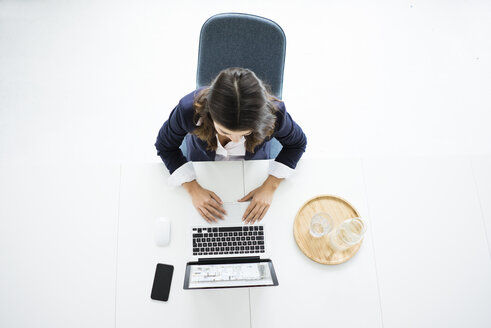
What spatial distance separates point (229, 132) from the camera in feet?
3.04

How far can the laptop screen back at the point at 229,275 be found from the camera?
38.2 inches

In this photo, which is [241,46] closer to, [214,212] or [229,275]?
[214,212]

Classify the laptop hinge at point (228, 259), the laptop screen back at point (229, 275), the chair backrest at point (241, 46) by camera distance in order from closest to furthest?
the laptop screen back at point (229, 275) → the laptop hinge at point (228, 259) → the chair backrest at point (241, 46)

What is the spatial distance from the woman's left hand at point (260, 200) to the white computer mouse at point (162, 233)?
290 mm

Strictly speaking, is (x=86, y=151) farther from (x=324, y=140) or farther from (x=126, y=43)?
(x=324, y=140)

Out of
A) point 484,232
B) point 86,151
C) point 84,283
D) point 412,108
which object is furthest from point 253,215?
point 412,108

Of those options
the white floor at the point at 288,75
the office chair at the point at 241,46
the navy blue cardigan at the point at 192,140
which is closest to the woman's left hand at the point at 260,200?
the navy blue cardigan at the point at 192,140

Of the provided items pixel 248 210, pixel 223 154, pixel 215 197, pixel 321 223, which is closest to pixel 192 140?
pixel 223 154

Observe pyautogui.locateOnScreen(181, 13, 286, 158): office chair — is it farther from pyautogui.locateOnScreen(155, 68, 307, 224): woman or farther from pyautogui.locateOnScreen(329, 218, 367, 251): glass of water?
pyautogui.locateOnScreen(329, 218, 367, 251): glass of water

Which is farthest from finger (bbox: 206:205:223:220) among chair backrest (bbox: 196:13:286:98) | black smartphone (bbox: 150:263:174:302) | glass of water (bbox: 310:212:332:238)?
chair backrest (bbox: 196:13:286:98)

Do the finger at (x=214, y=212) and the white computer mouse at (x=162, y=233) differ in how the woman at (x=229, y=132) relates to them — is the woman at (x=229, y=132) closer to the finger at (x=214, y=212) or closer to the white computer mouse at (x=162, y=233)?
the finger at (x=214, y=212)

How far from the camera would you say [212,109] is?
0.87 m

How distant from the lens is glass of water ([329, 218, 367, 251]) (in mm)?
1111

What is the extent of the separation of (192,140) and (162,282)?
22.7 inches
